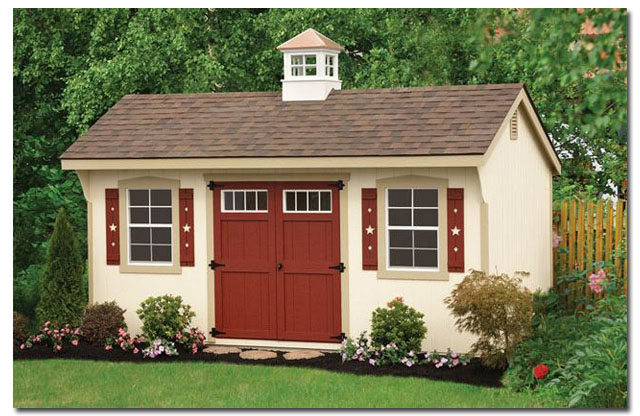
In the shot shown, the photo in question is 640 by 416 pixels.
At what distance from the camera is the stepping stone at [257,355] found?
41.0ft

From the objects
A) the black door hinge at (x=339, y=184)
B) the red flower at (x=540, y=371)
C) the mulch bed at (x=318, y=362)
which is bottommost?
the mulch bed at (x=318, y=362)

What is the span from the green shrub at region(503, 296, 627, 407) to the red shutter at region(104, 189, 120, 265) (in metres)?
4.89

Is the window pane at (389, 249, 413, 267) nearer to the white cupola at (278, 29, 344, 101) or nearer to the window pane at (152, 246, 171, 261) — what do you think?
the white cupola at (278, 29, 344, 101)

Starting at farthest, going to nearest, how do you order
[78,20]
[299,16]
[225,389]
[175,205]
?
[78,20], [299,16], [175,205], [225,389]

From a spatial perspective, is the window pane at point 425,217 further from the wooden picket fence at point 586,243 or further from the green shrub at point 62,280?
the green shrub at point 62,280

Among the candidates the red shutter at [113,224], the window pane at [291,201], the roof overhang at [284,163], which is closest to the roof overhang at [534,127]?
the roof overhang at [284,163]

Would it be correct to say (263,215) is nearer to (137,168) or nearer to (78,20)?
(137,168)

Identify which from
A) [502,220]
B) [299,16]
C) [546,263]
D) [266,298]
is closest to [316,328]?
[266,298]

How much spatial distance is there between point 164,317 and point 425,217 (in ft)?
10.3

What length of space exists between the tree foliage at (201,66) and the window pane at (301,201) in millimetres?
4283

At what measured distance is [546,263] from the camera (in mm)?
14195

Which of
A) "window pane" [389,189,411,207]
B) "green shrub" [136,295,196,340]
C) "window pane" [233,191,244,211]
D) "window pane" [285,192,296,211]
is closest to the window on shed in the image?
"window pane" [389,189,411,207]

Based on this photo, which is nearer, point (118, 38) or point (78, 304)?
point (78, 304)

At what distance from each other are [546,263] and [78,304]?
577 centimetres
